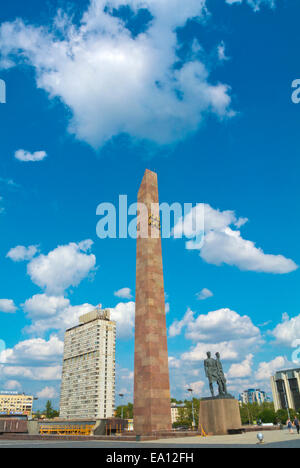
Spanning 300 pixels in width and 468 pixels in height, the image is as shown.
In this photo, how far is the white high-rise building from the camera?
112 m

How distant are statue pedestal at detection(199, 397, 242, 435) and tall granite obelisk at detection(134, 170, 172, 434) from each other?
2.59m

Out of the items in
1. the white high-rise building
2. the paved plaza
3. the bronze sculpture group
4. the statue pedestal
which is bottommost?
the paved plaza

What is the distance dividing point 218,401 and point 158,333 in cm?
590

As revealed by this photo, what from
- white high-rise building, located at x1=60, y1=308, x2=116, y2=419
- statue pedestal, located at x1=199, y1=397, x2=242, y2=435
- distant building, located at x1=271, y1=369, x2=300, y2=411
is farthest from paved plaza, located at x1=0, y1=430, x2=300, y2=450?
white high-rise building, located at x1=60, y1=308, x2=116, y2=419

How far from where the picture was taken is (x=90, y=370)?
4557 inches

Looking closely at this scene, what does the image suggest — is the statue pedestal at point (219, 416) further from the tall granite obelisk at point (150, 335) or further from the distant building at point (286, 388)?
the distant building at point (286, 388)

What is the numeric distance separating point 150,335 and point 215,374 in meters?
5.19

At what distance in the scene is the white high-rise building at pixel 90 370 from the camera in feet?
366

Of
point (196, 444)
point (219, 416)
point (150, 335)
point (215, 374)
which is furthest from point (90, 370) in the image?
point (196, 444)

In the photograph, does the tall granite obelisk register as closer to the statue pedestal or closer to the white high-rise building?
the statue pedestal

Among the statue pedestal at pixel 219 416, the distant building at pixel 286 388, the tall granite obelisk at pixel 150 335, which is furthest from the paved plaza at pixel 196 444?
the distant building at pixel 286 388

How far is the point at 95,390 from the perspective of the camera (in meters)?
111
